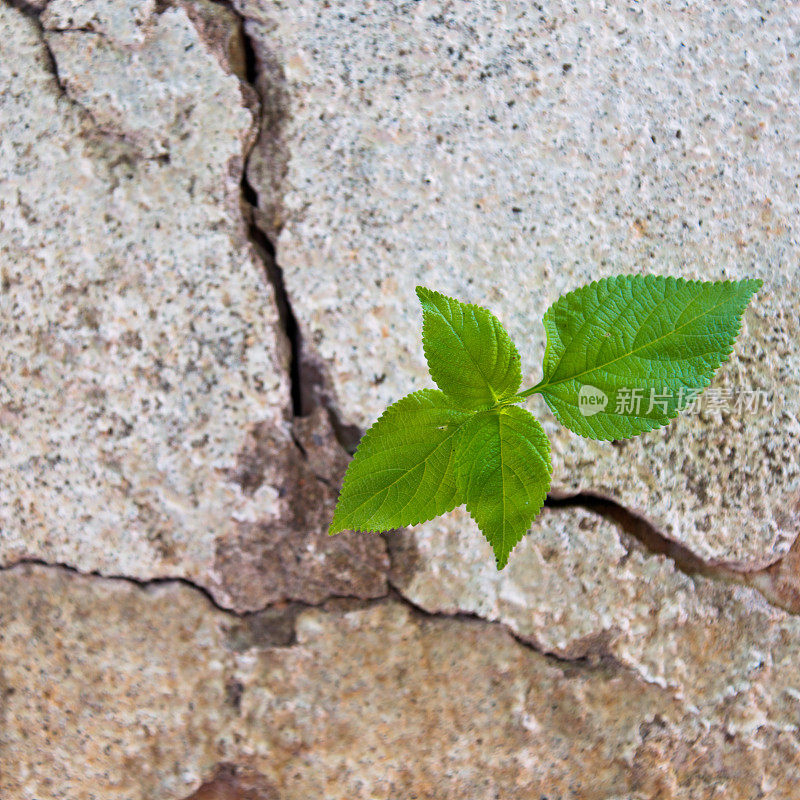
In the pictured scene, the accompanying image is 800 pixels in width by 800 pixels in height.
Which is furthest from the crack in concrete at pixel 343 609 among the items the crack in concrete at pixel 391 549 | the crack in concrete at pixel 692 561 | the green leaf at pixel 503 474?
the green leaf at pixel 503 474

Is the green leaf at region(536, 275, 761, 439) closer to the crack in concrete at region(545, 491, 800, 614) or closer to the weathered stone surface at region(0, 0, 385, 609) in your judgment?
the crack in concrete at region(545, 491, 800, 614)

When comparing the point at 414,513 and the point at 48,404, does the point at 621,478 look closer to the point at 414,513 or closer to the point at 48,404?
the point at 414,513

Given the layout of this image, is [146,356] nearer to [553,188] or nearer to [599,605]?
[553,188]

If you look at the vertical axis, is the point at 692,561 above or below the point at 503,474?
below

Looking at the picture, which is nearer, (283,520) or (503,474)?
(503,474)

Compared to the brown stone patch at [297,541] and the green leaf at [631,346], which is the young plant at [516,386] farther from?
the brown stone patch at [297,541]

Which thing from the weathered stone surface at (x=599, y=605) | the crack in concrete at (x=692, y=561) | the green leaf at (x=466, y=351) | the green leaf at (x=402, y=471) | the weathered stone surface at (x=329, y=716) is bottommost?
the weathered stone surface at (x=329, y=716)

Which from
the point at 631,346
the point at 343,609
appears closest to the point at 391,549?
the point at 343,609
